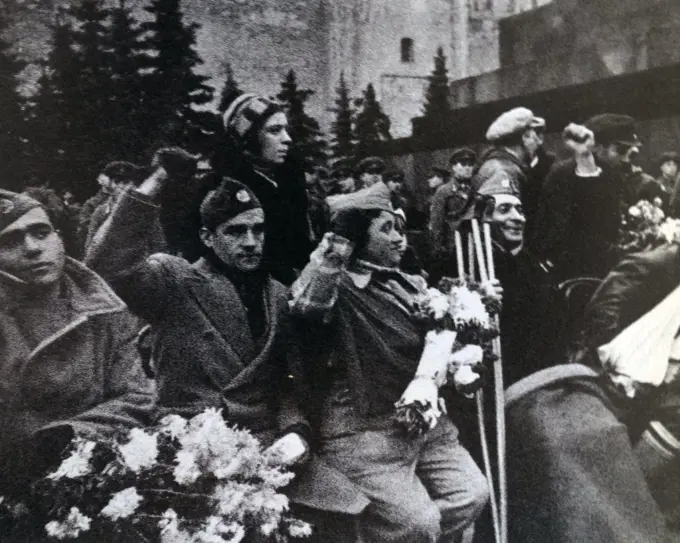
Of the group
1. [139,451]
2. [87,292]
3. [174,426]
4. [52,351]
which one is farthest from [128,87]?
[139,451]

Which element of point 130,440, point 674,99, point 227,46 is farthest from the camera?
point 674,99

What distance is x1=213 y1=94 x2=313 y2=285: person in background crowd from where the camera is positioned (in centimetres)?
434

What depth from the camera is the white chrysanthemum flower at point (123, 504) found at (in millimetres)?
4086

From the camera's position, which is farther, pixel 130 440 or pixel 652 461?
pixel 652 461

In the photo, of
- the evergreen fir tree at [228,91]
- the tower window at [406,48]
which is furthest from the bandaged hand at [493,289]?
the evergreen fir tree at [228,91]

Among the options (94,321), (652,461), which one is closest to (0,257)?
(94,321)

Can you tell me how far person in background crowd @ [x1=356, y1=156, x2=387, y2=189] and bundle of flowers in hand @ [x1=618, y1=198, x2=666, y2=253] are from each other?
163 cm

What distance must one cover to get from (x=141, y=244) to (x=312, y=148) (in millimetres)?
1161

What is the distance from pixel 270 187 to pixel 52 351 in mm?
1560

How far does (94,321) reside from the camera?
4230mm

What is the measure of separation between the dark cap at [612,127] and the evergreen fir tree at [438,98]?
94 centimetres

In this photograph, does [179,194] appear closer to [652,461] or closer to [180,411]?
[180,411]

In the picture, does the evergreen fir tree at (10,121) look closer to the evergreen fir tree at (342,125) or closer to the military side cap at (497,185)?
the evergreen fir tree at (342,125)

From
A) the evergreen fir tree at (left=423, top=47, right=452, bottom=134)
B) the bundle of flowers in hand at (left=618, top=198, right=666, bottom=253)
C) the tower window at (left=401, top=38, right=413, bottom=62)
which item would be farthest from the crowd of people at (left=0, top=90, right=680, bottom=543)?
the tower window at (left=401, top=38, right=413, bottom=62)
